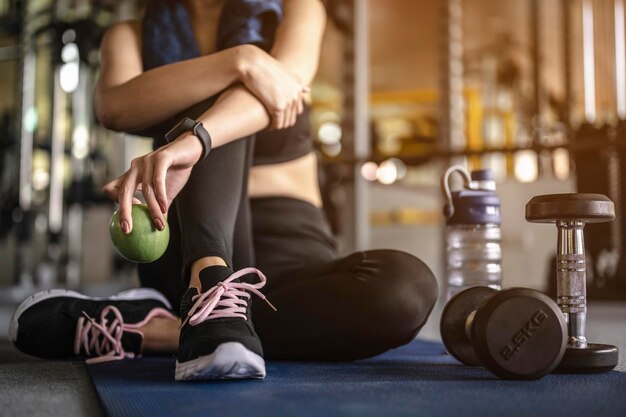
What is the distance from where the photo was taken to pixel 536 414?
80 cm

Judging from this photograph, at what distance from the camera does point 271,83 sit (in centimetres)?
123

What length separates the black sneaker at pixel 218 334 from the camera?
38.3 inches

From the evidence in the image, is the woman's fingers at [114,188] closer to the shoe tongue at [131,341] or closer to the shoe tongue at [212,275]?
the shoe tongue at [212,275]

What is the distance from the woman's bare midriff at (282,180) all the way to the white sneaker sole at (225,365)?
0.54 m

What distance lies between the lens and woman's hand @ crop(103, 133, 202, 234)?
101 centimetres

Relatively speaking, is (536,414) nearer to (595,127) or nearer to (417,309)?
(417,309)

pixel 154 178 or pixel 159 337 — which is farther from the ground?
pixel 154 178

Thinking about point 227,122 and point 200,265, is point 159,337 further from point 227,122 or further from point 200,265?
point 227,122

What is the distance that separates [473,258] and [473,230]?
0.33 m

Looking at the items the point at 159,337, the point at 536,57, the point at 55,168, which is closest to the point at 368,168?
the point at 536,57

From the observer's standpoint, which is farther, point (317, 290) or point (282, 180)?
point (282, 180)

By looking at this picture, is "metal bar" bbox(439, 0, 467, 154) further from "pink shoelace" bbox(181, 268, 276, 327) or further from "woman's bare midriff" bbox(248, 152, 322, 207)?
"pink shoelace" bbox(181, 268, 276, 327)

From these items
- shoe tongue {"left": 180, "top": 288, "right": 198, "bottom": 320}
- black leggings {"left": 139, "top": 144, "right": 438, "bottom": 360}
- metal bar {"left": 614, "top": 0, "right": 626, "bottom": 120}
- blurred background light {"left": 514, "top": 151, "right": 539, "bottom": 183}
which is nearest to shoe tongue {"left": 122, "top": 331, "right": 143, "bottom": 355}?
black leggings {"left": 139, "top": 144, "right": 438, "bottom": 360}

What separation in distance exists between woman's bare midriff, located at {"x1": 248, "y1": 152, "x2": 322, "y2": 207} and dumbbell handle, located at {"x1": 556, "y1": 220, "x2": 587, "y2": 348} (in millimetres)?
571
